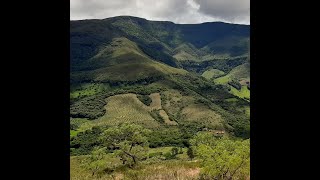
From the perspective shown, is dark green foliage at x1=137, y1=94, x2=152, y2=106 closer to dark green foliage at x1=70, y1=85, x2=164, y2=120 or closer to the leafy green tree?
dark green foliage at x1=70, y1=85, x2=164, y2=120

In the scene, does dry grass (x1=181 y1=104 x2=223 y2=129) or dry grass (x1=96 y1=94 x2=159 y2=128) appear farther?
dry grass (x1=181 y1=104 x2=223 y2=129)

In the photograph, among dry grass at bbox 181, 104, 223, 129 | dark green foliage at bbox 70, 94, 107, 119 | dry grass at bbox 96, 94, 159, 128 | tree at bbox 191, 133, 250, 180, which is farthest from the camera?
dark green foliage at bbox 70, 94, 107, 119

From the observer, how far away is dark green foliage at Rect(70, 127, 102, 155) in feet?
351

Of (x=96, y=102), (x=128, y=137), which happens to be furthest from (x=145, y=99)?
(x=128, y=137)

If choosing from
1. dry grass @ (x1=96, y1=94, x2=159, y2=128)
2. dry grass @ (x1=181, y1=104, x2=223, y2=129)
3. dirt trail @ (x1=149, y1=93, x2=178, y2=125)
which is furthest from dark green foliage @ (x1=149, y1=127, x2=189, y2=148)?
dry grass @ (x1=181, y1=104, x2=223, y2=129)

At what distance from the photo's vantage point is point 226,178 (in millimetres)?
21656

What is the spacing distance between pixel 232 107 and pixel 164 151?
91.0m

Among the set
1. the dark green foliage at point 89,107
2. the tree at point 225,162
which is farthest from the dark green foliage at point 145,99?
the tree at point 225,162

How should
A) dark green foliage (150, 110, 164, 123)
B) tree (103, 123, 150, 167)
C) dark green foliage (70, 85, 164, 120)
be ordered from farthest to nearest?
dark green foliage (70, 85, 164, 120)
dark green foliage (150, 110, 164, 123)
tree (103, 123, 150, 167)

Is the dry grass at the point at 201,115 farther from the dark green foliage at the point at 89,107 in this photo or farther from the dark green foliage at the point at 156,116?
the dark green foliage at the point at 89,107

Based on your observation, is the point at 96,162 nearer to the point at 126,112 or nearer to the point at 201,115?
the point at 126,112

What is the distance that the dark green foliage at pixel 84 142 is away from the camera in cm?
10688
